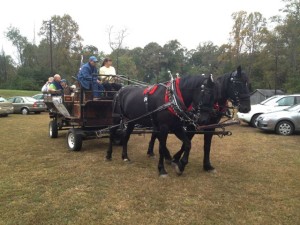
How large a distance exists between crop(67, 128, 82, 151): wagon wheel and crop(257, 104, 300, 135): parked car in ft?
25.8

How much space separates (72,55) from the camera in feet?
168

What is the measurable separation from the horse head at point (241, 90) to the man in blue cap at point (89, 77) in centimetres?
402

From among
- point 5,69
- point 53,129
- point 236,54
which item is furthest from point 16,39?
A: point 53,129

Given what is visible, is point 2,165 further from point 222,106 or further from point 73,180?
Result: point 222,106

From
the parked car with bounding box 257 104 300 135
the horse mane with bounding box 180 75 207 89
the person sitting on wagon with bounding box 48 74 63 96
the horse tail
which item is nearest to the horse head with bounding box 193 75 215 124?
the horse mane with bounding box 180 75 207 89

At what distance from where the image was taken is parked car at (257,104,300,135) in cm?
1232

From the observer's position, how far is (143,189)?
550cm

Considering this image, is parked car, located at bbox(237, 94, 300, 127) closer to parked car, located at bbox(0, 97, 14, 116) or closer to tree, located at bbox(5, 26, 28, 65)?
parked car, located at bbox(0, 97, 14, 116)

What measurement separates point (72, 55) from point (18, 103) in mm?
28476

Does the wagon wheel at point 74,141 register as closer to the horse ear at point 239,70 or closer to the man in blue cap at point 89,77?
the man in blue cap at point 89,77

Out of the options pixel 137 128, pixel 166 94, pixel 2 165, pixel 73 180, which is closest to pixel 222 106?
pixel 166 94

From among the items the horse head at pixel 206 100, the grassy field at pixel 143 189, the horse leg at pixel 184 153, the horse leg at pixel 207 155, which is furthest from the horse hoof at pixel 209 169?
the horse head at pixel 206 100

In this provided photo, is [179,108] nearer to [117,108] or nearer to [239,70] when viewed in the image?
[239,70]

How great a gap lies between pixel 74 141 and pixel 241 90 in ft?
16.0
